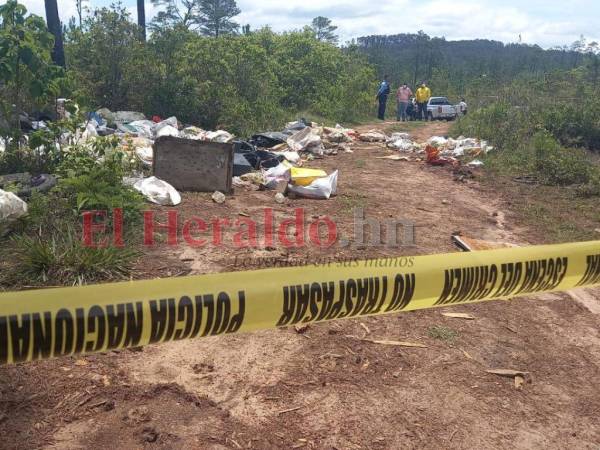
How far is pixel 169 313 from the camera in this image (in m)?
1.73

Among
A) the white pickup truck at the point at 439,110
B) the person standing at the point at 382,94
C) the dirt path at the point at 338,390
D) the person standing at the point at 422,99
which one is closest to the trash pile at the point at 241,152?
the dirt path at the point at 338,390

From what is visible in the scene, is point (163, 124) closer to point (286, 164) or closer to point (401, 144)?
point (286, 164)

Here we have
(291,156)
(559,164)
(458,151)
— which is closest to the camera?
(559,164)

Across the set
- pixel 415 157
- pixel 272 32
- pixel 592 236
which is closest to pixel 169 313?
pixel 592 236

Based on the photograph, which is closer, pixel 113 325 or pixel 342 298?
pixel 113 325

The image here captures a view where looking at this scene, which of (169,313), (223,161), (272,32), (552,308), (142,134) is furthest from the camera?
(272,32)

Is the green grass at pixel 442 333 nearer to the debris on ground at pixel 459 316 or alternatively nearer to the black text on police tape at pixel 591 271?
the debris on ground at pixel 459 316

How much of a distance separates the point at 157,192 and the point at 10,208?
2031 millimetres

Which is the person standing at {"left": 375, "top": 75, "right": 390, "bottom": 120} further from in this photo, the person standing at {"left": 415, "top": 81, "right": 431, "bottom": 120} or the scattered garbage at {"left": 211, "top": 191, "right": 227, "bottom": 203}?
the scattered garbage at {"left": 211, "top": 191, "right": 227, "bottom": 203}

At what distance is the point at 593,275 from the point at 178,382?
7.34ft

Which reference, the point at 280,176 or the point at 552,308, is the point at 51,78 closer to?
the point at 280,176

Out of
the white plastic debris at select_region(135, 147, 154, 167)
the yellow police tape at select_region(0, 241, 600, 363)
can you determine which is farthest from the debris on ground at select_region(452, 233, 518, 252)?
the white plastic debris at select_region(135, 147, 154, 167)

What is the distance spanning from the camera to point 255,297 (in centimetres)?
184

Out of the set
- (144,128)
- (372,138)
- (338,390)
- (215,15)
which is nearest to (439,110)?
(372,138)
